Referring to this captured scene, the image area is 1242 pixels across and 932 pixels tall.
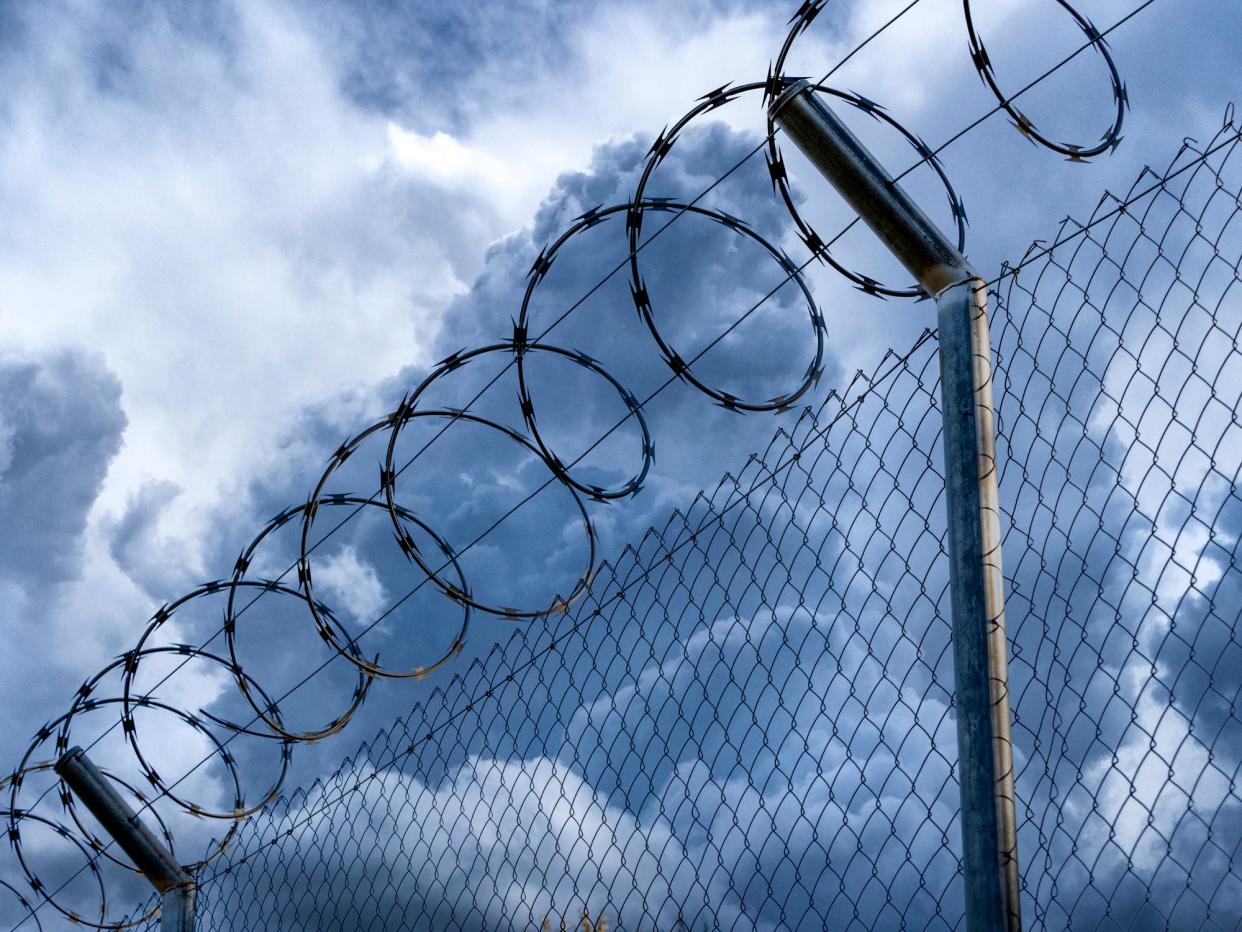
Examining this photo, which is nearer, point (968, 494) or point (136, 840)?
point (968, 494)

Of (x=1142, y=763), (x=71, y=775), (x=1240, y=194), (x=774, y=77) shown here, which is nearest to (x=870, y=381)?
(x=774, y=77)

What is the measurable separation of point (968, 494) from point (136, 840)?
5.44 metres

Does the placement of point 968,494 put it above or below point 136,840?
below

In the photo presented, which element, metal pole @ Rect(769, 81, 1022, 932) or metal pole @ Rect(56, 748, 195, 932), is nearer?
metal pole @ Rect(769, 81, 1022, 932)

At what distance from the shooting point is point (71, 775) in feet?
26.5

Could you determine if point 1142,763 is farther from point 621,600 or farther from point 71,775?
point 71,775

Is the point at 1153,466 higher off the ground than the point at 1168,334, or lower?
lower

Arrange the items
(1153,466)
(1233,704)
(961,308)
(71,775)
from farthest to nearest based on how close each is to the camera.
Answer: (71,775) → (961,308) → (1153,466) → (1233,704)

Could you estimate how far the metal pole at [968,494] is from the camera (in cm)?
380

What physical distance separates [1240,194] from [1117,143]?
30.8 inches

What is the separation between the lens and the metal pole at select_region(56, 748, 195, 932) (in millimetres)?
7793

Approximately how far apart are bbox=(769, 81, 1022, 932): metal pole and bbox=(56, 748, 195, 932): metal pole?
514cm

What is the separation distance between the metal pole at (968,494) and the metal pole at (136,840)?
5.14 meters

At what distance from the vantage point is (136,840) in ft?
25.8
